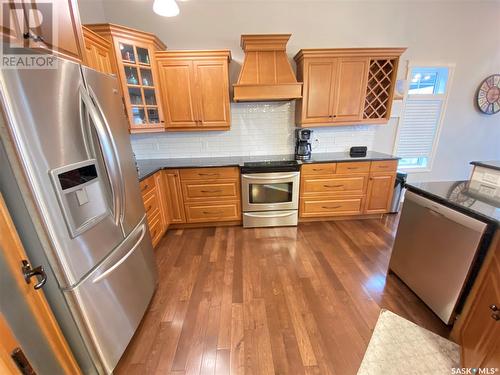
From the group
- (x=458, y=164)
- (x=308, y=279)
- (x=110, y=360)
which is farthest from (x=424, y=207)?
(x=458, y=164)

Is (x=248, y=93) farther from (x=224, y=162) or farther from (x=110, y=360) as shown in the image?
(x=110, y=360)

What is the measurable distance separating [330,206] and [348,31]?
95.8 inches

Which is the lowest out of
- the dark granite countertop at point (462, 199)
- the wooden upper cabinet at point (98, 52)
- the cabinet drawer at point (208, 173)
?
the cabinet drawer at point (208, 173)

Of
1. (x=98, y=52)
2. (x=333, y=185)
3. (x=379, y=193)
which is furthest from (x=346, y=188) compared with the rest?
(x=98, y=52)

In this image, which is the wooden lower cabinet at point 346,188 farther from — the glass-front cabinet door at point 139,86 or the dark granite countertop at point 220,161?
the glass-front cabinet door at point 139,86

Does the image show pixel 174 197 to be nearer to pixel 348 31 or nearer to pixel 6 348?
pixel 6 348

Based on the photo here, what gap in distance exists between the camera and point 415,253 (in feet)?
5.25

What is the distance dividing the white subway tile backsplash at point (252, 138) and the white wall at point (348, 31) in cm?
2

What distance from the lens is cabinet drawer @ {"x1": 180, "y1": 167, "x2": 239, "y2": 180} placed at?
263cm

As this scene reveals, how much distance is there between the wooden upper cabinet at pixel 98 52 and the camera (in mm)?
1802

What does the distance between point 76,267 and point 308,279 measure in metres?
1.74

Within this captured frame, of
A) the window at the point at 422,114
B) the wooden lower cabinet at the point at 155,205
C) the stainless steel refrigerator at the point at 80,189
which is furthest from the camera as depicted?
the window at the point at 422,114

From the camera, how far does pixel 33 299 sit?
0.85m

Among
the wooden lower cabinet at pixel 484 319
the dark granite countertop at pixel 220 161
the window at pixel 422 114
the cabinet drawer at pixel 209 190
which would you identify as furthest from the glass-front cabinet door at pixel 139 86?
the window at pixel 422 114
